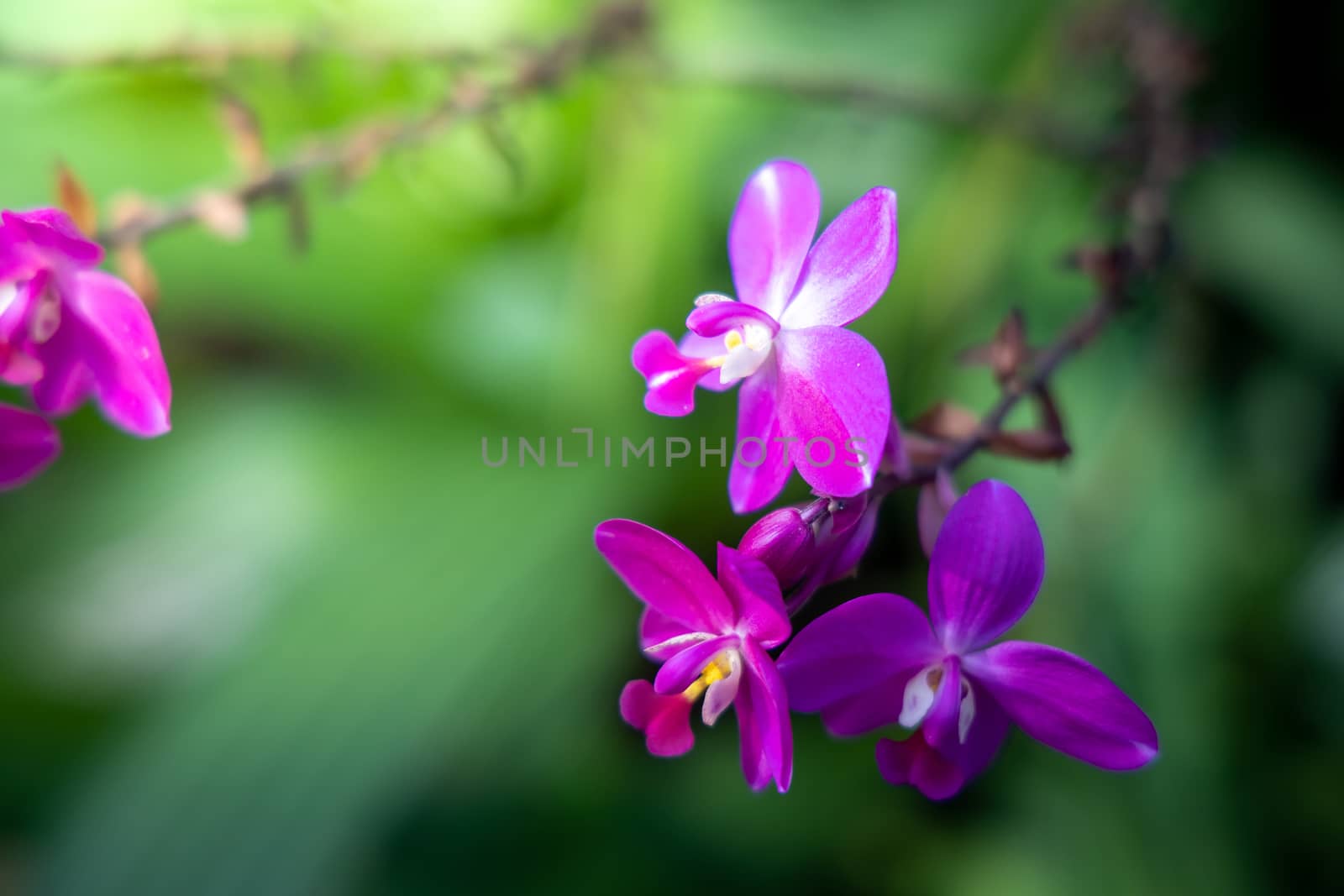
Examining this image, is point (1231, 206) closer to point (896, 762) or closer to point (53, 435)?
point (896, 762)

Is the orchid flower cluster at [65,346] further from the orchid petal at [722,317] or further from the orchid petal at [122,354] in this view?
the orchid petal at [722,317]

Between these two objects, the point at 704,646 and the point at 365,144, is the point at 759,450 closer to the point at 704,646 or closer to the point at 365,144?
the point at 704,646

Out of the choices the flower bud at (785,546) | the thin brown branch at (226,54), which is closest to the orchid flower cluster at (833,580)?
the flower bud at (785,546)

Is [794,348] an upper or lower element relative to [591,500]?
upper

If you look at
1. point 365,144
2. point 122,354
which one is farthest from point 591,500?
point 122,354

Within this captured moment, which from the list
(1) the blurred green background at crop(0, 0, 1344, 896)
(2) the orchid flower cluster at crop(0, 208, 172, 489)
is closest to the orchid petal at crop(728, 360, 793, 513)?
(2) the orchid flower cluster at crop(0, 208, 172, 489)

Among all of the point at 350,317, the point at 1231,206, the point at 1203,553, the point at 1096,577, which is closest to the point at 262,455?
the point at 350,317

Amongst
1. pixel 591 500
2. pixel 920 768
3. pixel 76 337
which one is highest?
pixel 76 337
